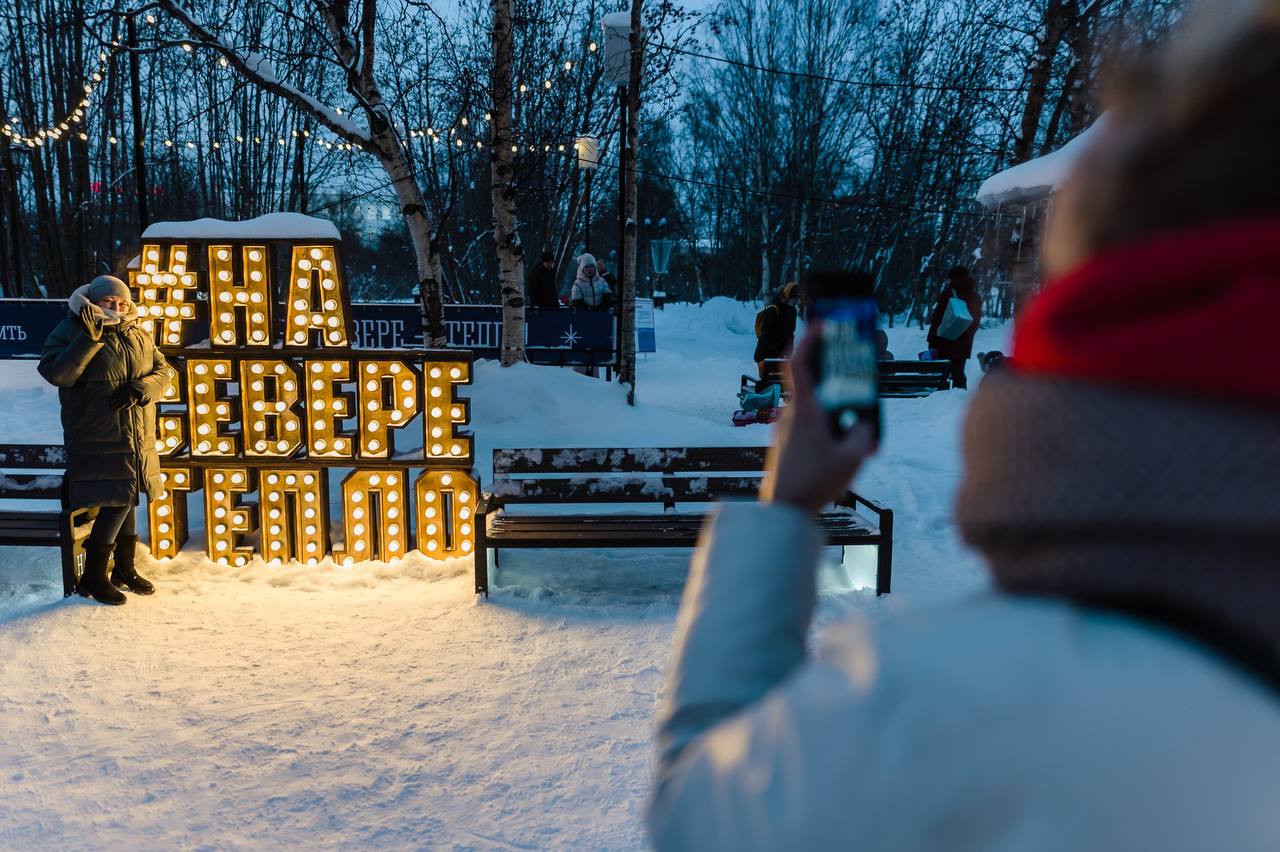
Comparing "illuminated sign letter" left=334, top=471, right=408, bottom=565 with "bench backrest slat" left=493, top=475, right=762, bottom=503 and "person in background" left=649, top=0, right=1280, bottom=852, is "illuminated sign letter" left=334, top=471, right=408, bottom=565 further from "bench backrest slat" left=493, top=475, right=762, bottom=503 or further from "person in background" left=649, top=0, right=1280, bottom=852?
"person in background" left=649, top=0, right=1280, bottom=852

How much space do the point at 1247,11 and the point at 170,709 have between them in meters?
4.71

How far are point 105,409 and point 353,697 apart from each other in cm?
258

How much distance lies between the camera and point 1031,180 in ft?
36.6

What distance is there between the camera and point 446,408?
19.9 feet

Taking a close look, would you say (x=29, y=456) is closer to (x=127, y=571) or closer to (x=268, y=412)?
(x=127, y=571)

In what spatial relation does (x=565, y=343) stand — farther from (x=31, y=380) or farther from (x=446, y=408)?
(x=31, y=380)

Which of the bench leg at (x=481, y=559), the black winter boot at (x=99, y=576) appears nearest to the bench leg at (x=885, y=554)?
the bench leg at (x=481, y=559)

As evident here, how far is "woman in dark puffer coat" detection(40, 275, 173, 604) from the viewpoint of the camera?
5.13 m

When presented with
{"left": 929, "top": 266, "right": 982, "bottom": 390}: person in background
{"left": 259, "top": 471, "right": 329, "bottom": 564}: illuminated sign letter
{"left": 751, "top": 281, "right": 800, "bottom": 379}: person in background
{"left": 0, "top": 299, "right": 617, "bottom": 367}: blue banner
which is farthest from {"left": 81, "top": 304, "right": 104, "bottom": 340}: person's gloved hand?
{"left": 929, "top": 266, "right": 982, "bottom": 390}: person in background

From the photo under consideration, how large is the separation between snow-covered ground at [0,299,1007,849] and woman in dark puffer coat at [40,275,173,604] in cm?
40

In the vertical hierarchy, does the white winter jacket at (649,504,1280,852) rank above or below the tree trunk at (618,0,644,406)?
below

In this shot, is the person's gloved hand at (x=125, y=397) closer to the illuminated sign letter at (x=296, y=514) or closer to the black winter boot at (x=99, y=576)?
the black winter boot at (x=99, y=576)

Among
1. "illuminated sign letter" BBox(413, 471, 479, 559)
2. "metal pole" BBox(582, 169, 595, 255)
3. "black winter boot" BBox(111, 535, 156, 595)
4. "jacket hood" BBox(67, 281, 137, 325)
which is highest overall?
"metal pole" BBox(582, 169, 595, 255)

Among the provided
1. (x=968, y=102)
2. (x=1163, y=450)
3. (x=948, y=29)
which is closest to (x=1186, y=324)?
(x=1163, y=450)
